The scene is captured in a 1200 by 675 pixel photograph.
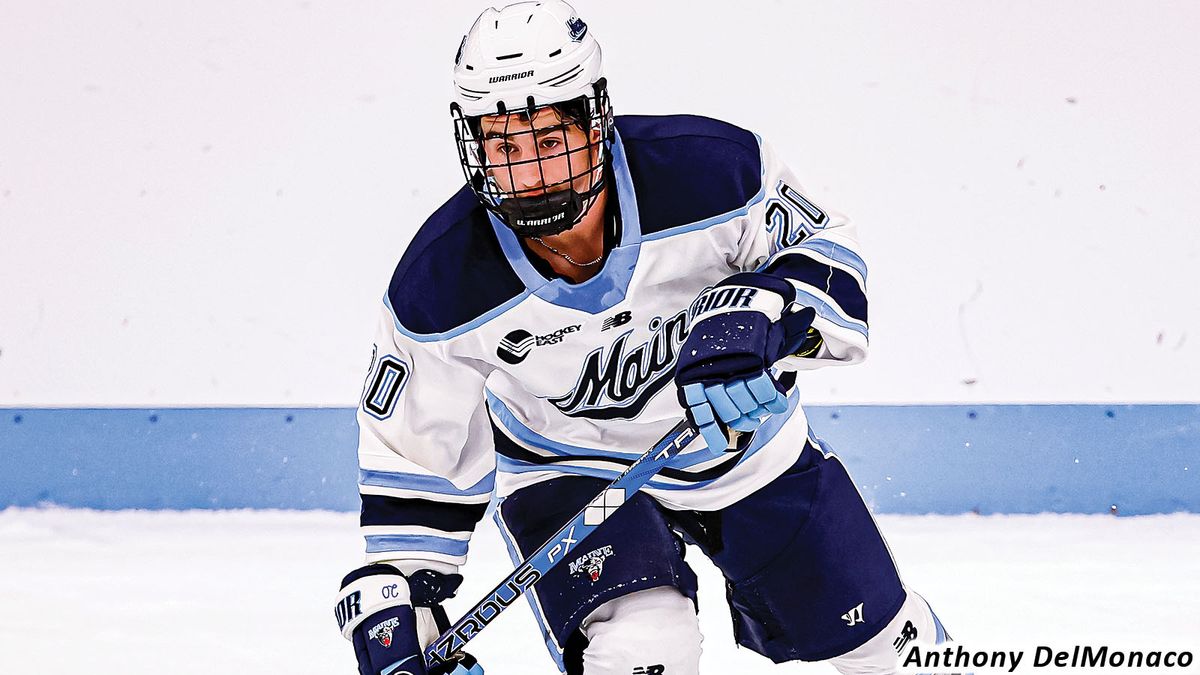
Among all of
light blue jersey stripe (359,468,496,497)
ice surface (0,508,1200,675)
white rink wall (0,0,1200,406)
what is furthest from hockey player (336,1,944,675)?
white rink wall (0,0,1200,406)

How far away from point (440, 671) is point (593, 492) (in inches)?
13.5

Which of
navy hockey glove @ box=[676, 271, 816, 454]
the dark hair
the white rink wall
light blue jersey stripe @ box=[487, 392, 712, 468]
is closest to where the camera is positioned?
navy hockey glove @ box=[676, 271, 816, 454]

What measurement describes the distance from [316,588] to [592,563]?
1245 mm

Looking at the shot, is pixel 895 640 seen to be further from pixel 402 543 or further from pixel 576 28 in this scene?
pixel 576 28

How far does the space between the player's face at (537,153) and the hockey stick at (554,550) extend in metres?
0.35

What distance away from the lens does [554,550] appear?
64.1 inches

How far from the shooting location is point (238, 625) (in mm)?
2506

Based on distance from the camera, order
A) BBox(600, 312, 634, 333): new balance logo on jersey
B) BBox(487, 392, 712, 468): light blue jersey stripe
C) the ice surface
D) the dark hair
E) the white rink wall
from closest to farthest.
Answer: the dark hair, BBox(600, 312, 634, 333): new balance logo on jersey, BBox(487, 392, 712, 468): light blue jersey stripe, the ice surface, the white rink wall

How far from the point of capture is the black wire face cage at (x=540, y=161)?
1.53m

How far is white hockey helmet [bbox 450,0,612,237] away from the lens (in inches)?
60.3

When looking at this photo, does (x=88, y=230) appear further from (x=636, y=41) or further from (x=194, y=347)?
(x=636, y=41)

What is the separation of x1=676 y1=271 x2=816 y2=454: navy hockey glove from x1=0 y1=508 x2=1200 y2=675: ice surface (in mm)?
908

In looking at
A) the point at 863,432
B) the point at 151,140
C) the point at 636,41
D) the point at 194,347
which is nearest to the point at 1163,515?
the point at 863,432

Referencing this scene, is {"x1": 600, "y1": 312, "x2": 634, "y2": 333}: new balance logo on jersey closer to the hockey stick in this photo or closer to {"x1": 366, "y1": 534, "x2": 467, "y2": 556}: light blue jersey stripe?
the hockey stick
